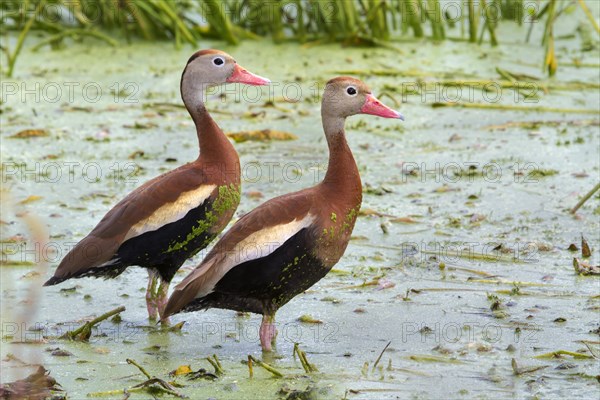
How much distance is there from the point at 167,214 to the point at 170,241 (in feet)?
0.46

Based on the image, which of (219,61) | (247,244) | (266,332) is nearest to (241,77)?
(219,61)

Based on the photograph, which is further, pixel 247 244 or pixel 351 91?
pixel 351 91

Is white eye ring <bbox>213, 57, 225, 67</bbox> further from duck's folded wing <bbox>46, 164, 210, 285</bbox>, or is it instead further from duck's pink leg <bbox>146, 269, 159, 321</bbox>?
duck's pink leg <bbox>146, 269, 159, 321</bbox>

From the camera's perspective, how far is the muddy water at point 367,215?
15.6 feet

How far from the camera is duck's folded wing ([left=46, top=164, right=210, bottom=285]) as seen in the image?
17.3 feet

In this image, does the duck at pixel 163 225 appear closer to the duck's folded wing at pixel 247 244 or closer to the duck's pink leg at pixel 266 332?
the duck's folded wing at pixel 247 244

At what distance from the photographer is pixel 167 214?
529cm

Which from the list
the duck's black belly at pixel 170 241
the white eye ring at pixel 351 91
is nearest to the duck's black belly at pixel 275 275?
the duck's black belly at pixel 170 241

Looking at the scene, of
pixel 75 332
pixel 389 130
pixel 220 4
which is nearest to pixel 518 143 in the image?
pixel 389 130

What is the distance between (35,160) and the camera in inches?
333

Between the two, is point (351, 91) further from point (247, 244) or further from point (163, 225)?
point (163, 225)

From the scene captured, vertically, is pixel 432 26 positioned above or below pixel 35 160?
above

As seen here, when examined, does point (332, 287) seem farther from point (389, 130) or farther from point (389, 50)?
point (389, 50)

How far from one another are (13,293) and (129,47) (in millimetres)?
5830
